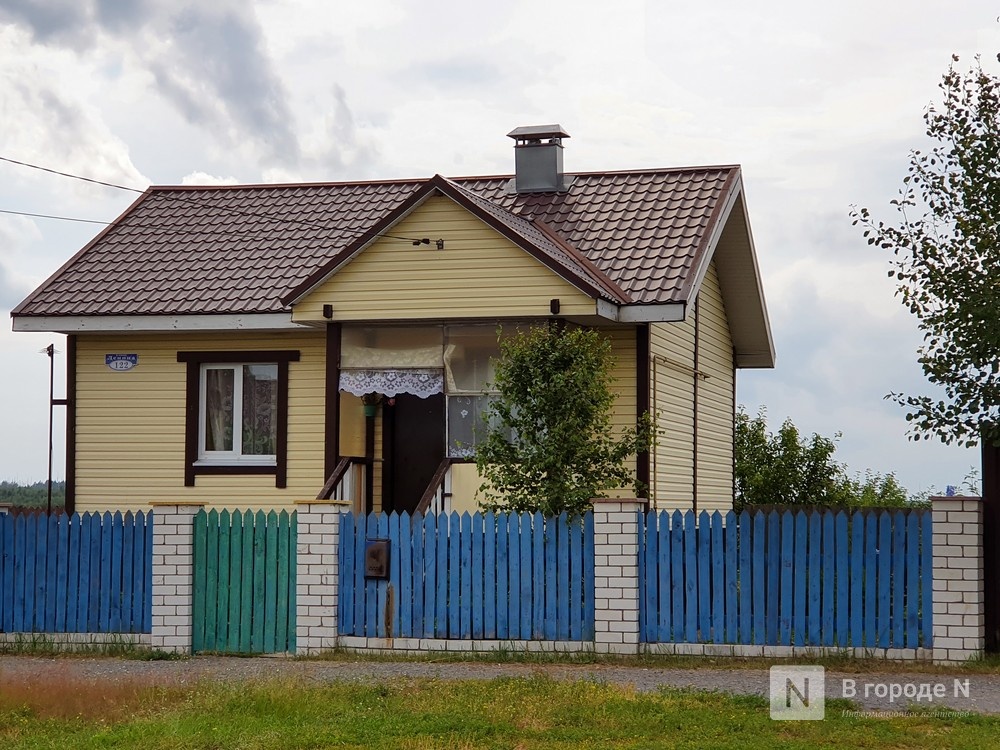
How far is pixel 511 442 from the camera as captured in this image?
1678 centimetres

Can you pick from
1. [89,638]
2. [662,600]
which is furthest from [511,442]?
[89,638]

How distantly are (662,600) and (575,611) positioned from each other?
3.00 feet

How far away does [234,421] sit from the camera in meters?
20.4

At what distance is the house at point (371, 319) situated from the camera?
17.9m

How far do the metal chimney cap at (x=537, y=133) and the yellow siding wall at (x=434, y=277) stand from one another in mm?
4731

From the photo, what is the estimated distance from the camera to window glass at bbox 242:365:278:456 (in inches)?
797

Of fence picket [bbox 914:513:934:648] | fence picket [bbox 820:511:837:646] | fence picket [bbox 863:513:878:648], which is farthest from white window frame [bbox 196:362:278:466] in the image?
fence picket [bbox 914:513:934:648]

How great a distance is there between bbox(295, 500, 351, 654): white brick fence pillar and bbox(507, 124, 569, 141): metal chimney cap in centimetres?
855

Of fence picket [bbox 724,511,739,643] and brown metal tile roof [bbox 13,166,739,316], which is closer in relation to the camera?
fence picket [bbox 724,511,739,643]

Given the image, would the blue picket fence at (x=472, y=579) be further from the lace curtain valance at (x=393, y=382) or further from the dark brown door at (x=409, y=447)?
the dark brown door at (x=409, y=447)

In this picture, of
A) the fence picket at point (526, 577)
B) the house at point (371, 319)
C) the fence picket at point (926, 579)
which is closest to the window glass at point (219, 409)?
the house at point (371, 319)

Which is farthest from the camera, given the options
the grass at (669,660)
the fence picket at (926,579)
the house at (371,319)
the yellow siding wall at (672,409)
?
the yellow siding wall at (672,409)

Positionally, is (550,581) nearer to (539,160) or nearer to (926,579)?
(926,579)

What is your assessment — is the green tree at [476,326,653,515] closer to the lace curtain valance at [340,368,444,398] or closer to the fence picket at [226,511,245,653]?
the lace curtain valance at [340,368,444,398]
